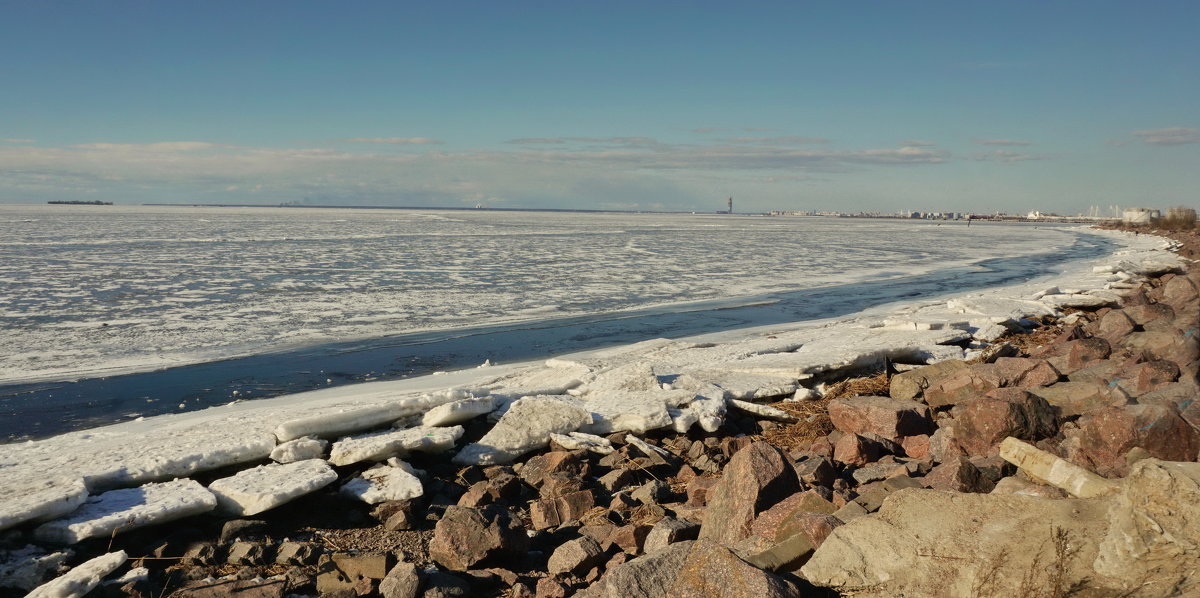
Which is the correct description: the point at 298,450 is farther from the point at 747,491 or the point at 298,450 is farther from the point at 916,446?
the point at 916,446

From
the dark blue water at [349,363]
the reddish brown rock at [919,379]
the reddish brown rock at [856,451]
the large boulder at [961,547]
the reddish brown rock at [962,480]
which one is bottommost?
the dark blue water at [349,363]

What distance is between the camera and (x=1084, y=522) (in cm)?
237

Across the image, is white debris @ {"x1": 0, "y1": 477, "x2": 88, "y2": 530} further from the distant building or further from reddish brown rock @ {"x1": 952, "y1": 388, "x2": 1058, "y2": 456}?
the distant building

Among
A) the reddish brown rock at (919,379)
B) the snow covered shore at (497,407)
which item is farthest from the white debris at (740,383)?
the reddish brown rock at (919,379)

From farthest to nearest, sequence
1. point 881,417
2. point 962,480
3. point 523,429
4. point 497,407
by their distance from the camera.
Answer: point 497,407 < point 523,429 < point 881,417 < point 962,480

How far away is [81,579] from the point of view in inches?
120

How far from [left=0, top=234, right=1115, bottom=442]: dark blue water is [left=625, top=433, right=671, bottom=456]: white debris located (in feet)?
10.8

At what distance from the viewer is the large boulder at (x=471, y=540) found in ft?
11.0

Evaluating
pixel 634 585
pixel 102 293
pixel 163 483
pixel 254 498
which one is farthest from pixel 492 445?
pixel 102 293

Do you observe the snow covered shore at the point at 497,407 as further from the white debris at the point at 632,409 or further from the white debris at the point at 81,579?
the white debris at the point at 81,579

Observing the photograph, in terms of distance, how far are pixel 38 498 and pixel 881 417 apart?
15.4ft

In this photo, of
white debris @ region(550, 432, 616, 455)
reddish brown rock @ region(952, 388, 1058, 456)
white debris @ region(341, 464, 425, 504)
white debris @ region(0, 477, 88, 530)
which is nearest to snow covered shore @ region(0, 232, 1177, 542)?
white debris @ region(0, 477, 88, 530)

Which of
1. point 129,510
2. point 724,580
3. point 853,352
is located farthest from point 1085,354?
point 129,510

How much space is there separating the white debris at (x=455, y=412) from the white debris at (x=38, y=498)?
201cm
